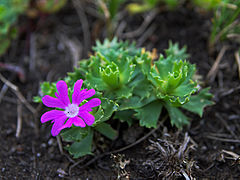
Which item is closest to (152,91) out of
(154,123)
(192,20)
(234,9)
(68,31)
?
(154,123)

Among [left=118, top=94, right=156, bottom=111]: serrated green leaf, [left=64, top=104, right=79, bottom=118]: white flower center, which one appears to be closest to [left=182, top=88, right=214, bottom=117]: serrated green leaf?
[left=118, top=94, right=156, bottom=111]: serrated green leaf

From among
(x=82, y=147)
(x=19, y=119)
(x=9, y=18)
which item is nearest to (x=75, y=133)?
(x=82, y=147)

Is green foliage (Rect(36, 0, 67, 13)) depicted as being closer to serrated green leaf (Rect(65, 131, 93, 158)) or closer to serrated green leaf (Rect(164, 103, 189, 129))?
serrated green leaf (Rect(65, 131, 93, 158))

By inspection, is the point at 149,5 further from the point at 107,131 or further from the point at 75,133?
the point at 75,133

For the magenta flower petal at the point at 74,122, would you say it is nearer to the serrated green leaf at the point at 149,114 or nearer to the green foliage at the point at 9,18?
the serrated green leaf at the point at 149,114

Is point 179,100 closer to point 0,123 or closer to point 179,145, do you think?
point 179,145

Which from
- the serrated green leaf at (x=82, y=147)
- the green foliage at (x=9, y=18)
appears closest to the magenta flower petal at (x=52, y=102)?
the serrated green leaf at (x=82, y=147)
